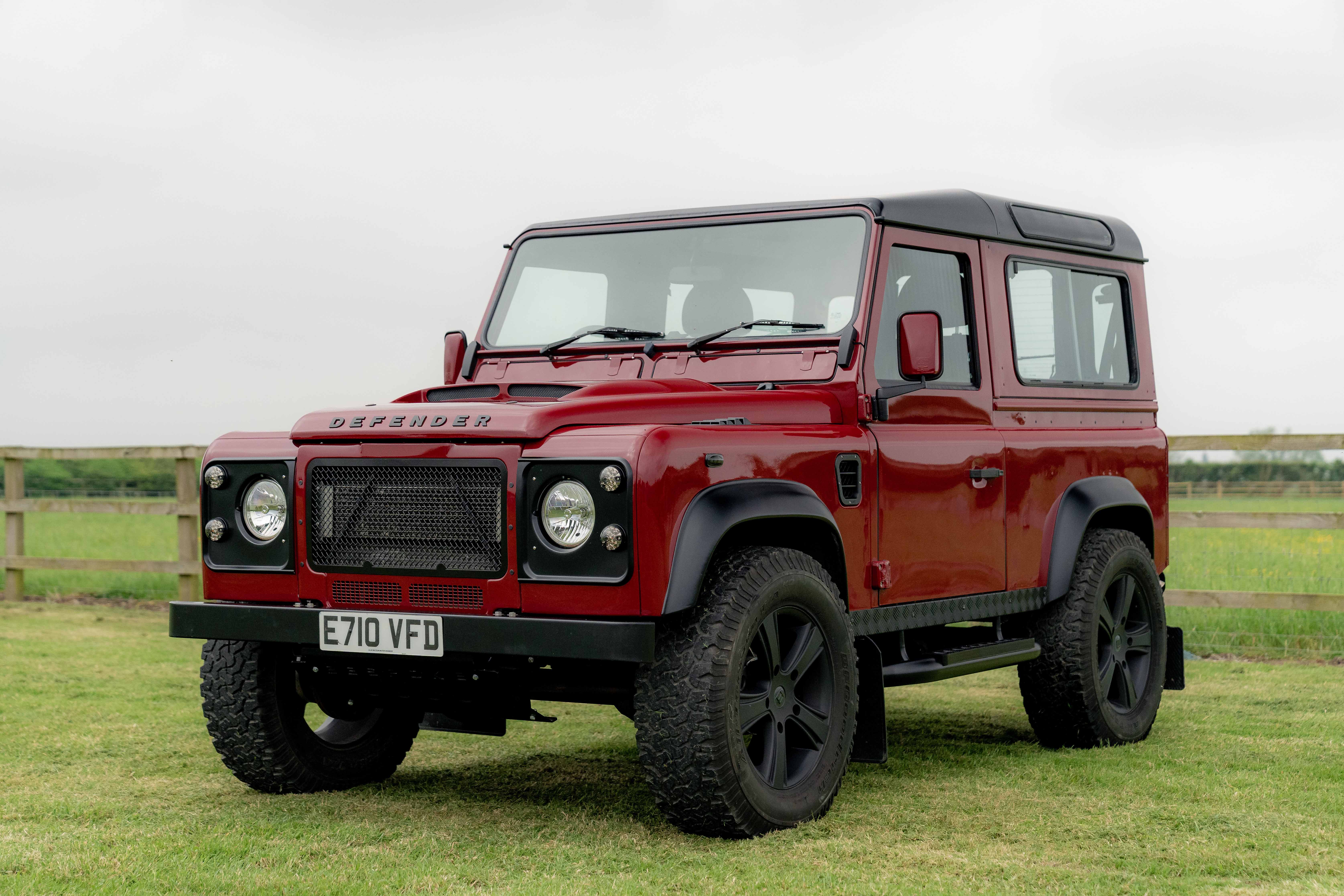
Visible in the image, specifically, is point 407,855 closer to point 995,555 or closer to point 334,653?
point 334,653

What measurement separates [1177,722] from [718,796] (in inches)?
153

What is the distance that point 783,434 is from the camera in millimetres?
5125

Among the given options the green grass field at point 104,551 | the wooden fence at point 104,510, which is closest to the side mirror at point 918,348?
the wooden fence at point 104,510

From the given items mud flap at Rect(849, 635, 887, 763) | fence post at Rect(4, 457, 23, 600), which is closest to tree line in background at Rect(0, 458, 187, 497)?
fence post at Rect(4, 457, 23, 600)

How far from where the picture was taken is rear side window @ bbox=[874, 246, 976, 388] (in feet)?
19.4

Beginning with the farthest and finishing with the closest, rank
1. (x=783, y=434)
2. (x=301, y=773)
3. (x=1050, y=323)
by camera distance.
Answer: (x=1050, y=323) → (x=301, y=773) → (x=783, y=434)

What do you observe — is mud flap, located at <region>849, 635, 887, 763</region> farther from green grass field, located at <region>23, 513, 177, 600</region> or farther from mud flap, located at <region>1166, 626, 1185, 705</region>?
green grass field, located at <region>23, 513, 177, 600</region>

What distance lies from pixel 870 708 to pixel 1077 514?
5.81 feet

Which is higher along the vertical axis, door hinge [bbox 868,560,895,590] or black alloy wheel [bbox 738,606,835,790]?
door hinge [bbox 868,560,895,590]

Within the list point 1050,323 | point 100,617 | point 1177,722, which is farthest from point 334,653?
point 100,617

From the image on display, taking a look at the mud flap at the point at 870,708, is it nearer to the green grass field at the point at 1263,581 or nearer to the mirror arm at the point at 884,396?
the mirror arm at the point at 884,396

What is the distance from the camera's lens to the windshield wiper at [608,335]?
6.11m

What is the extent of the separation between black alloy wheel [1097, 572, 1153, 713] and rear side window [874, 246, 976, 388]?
Result: 1.42 m

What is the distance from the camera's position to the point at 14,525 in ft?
45.2
